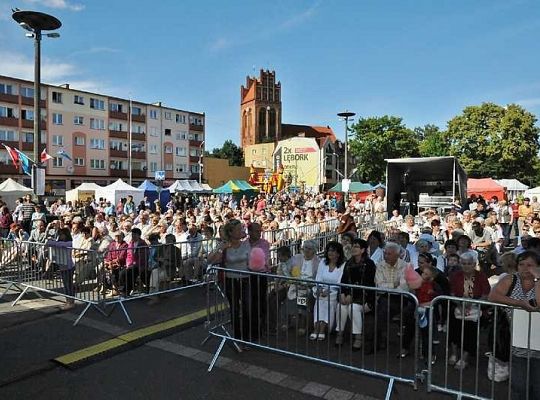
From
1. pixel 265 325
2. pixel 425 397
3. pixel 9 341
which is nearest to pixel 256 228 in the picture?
pixel 265 325

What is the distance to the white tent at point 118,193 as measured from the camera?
2675cm

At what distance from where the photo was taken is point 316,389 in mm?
4434

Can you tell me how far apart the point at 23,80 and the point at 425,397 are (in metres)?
56.4

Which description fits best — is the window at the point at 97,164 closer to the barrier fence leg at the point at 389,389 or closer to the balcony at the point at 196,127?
the balcony at the point at 196,127

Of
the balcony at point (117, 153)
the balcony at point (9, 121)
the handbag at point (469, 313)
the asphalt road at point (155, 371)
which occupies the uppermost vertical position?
the balcony at point (9, 121)

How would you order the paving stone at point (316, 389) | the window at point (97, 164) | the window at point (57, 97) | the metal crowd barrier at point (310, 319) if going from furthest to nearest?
the window at point (97, 164)
the window at point (57, 97)
the metal crowd barrier at point (310, 319)
the paving stone at point (316, 389)

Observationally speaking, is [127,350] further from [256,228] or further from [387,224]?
[387,224]

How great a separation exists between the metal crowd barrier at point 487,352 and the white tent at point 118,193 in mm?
24148

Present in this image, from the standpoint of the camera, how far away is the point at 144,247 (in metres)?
7.38

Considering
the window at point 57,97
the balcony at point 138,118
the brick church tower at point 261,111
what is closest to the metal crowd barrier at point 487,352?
the window at point 57,97

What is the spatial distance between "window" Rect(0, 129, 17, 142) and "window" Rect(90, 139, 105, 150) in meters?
9.13

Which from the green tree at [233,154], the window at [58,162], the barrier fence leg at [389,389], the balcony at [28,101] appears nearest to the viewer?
the barrier fence leg at [389,389]

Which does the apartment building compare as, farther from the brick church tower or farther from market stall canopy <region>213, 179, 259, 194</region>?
the brick church tower

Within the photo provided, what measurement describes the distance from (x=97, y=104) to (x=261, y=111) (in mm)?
49809
